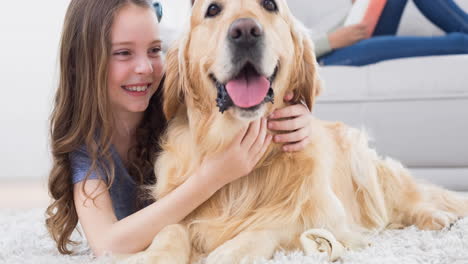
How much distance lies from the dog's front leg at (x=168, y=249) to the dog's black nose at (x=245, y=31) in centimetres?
56

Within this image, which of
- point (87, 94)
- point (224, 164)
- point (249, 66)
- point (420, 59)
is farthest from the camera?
point (420, 59)

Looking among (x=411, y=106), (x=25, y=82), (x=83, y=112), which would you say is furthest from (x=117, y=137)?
(x=25, y=82)

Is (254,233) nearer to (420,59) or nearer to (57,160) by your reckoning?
(57,160)

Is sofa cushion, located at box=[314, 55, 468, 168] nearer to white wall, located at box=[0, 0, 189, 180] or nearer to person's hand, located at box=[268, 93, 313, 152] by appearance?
person's hand, located at box=[268, 93, 313, 152]

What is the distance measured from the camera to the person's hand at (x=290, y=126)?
1582mm

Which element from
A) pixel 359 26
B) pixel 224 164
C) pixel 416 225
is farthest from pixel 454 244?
pixel 359 26

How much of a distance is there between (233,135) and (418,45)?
1796 millimetres

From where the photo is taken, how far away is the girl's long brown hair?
177 centimetres

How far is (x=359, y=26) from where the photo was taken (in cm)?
321

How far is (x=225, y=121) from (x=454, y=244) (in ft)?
2.45

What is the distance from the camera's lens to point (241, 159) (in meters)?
1.55

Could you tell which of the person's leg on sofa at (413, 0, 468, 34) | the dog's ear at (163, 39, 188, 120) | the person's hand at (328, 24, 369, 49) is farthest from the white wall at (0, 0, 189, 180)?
the person's leg on sofa at (413, 0, 468, 34)

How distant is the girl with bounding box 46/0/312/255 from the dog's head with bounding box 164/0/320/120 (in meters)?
0.11

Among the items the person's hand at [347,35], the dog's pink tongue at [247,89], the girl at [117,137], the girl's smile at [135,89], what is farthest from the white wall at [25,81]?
the dog's pink tongue at [247,89]
